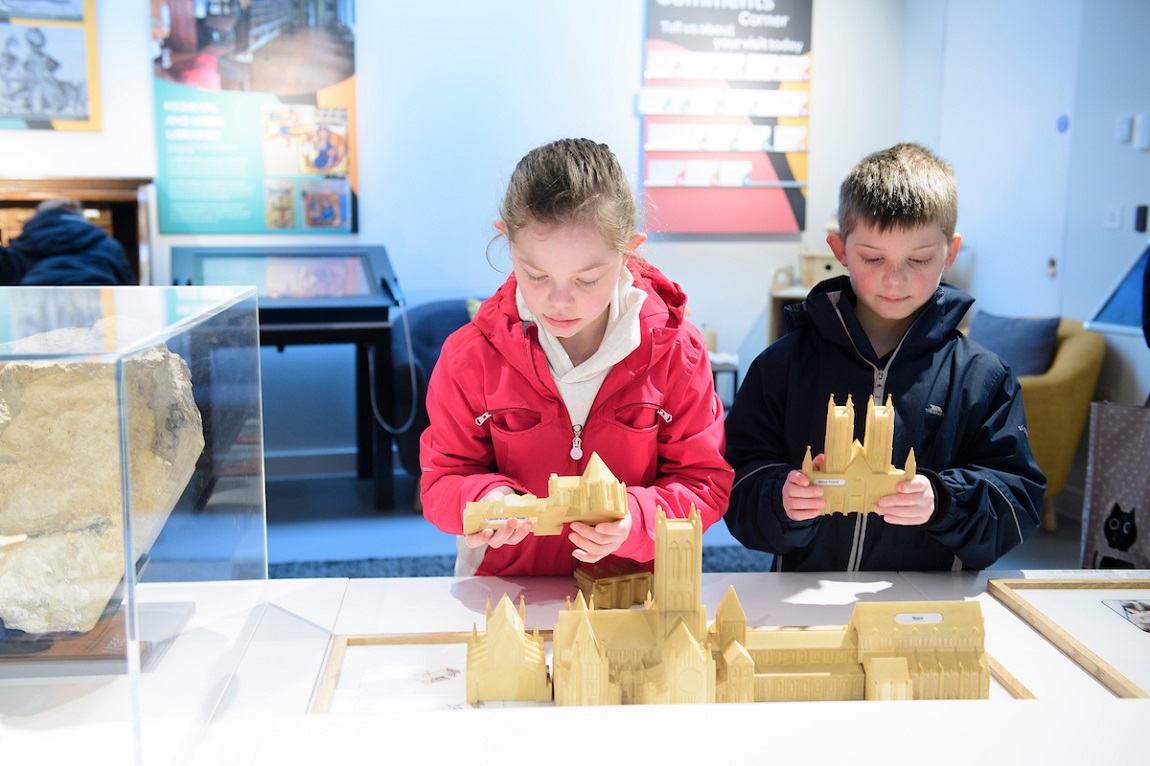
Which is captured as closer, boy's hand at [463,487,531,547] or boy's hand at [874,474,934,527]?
boy's hand at [463,487,531,547]

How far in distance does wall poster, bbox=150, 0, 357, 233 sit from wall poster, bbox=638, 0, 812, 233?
1.72 m

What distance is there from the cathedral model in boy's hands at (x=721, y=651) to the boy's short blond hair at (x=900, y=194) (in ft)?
2.38

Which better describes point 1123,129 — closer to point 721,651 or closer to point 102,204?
point 721,651

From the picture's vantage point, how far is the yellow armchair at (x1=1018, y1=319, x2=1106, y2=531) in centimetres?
434

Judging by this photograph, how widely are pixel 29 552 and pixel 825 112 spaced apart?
18.6ft

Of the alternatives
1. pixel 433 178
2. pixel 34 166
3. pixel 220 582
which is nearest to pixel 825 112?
pixel 433 178

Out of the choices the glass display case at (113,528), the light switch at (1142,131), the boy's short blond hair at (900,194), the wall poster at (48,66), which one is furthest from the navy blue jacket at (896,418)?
the wall poster at (48,66)

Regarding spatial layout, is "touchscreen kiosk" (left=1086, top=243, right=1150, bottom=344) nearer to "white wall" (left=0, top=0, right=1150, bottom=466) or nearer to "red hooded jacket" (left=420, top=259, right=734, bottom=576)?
"white wall" (left=0, top=0, right=1150, bottom=466)

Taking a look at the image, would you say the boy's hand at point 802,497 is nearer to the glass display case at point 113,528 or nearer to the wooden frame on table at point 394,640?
the wooden frame on table at point 394,640

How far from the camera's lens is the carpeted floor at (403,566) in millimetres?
3996

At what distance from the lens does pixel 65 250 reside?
4.37 m

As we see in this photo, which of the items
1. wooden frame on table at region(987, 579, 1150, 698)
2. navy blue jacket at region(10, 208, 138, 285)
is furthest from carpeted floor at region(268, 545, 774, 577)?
wooden frame on table at region(987, 579, 1150, 698)

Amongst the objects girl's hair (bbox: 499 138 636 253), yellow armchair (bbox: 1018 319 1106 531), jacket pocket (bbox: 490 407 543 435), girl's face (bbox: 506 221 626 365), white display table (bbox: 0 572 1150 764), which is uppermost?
girl's hair (bbox: 499 138 636 253)

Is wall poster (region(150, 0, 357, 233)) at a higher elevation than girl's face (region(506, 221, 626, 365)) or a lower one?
higher
